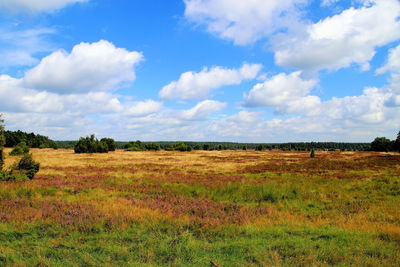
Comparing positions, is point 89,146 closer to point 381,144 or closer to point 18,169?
point 18,169

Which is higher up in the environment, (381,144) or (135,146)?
(381,144)

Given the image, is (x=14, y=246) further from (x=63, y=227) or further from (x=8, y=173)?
(x=8, y=173)

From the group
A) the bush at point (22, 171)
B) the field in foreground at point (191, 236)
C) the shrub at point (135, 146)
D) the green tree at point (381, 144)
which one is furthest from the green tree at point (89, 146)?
the green tree at point (381, 144)

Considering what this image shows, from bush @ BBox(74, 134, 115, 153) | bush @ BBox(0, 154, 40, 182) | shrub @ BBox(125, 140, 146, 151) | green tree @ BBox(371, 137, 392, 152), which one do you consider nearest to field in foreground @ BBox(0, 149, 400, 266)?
bush @ BBox(0, 154, 40, 182)

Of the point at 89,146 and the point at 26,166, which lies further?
the point at 89,146

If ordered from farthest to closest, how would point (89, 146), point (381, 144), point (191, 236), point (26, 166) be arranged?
point (381, 144) → point (89, 146) → point (26, 166) → point (191, 236)

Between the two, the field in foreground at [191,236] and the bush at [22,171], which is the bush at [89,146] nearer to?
the bush at [22,171]

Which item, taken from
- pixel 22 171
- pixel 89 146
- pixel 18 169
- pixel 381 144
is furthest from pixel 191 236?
pixel 381 144

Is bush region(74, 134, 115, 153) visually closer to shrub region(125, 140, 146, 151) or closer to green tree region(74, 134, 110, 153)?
green tree region(74, 134, 110, 153)

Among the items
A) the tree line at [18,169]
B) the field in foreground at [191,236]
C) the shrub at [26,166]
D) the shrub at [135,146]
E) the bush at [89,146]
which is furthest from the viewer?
the shrub at [135,146]

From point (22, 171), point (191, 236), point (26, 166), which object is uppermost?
point (26, 166)

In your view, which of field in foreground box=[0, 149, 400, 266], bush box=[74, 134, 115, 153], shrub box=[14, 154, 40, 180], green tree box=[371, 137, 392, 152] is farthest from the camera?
green tree box=[371, 137, 392, 152]

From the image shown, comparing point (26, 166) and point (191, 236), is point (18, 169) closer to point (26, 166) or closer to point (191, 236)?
point (26, 166)

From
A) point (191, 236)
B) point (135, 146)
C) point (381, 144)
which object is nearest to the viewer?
point (191, 236)
